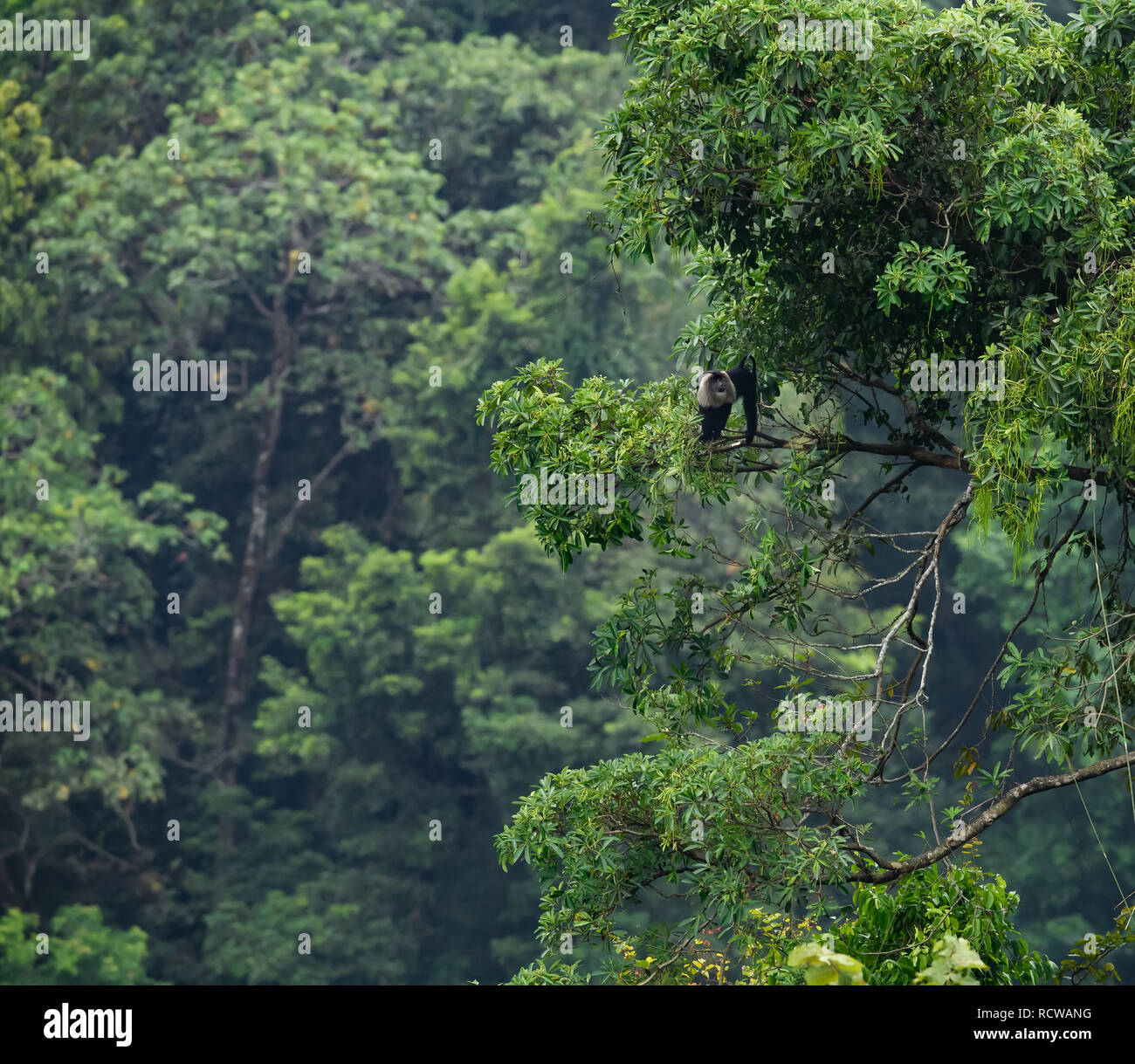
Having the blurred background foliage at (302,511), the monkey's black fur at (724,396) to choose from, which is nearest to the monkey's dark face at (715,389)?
the monkey's black fur at (724,396)

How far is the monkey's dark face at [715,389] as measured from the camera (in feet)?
18.9

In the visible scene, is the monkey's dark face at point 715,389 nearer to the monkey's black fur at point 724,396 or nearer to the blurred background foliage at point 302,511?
the monkey's black fur at point 724,396

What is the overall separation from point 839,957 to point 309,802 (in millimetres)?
15763

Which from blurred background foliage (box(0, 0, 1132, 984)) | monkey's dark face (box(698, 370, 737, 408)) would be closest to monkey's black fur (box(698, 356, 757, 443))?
monkey's dark face (box(698, 370, 737, 408))

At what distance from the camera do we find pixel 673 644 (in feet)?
18.7

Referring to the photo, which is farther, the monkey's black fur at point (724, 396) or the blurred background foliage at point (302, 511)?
the blurred background foliage at point (302, 511)

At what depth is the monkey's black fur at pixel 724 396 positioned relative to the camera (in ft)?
18.9

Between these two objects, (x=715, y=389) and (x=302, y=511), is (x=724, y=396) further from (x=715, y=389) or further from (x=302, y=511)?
(x=302, y=511)

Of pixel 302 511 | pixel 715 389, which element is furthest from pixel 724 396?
pixel 302 511

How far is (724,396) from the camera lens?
580 centimetres

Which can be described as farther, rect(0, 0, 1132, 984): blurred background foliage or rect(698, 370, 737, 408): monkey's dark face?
rect(0, 0, 1132, 984): blurred background foliage

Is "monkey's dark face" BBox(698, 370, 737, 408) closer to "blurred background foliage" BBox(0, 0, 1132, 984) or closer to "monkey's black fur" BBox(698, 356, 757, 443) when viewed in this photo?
"monkey's black fur" BBox(698, 356, 757, 443)

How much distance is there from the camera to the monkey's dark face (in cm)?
576
